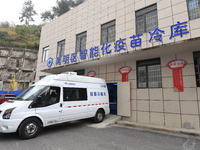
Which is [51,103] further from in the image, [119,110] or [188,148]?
[188,148]

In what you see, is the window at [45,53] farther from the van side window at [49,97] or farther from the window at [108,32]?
the van side window at [49,97]

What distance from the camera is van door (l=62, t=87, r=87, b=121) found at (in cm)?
596

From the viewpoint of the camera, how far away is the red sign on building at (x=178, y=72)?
21.7ft

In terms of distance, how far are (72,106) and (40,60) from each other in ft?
37.5

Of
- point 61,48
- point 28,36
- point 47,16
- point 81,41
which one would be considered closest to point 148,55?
point 81,41

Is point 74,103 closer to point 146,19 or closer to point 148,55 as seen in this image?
point 148,55

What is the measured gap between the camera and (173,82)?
6.82 m

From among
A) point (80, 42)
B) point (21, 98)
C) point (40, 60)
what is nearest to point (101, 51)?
point (80, 42)

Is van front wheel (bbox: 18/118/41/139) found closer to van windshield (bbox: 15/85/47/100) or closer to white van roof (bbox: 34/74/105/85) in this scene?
van windshield (bbox: 15/85/47/100)

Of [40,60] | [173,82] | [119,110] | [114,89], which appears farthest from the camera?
[40,60]

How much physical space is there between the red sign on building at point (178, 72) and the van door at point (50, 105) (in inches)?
243

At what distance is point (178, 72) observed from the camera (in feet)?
22.1

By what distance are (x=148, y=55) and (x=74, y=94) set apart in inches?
194

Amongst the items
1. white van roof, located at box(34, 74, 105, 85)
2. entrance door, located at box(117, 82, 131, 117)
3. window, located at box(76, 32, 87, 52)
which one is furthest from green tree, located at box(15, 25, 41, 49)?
entrance door, located at box(117, 82, 131, 117)
